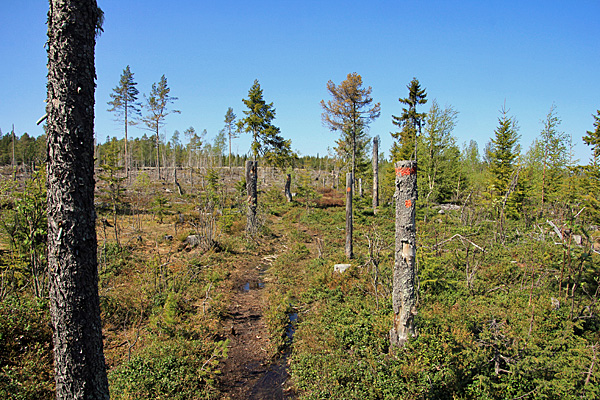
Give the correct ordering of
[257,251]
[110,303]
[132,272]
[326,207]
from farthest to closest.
→ [326,207] < [257,251] < [132,272] < [110,303]

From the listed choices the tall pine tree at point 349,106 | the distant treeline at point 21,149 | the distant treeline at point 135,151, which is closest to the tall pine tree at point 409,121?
the tall pine tree at point 349,106

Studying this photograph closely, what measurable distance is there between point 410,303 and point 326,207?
19795mm

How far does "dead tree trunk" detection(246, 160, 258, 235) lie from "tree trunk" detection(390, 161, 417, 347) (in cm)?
1072

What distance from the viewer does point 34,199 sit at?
6.25 m

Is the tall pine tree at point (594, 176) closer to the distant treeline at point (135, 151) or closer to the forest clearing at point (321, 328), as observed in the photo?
the forest clearing at point (321, 328)

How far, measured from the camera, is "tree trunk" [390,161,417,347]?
5.09 metres

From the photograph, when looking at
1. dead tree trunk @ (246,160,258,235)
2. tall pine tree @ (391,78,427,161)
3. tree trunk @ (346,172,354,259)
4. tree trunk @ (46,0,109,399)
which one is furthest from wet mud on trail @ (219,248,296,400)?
tall pine tree @ (391,78,427,161)

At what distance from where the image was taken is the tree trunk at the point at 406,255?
5.09 m

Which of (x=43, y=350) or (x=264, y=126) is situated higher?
(x=264, y=126)

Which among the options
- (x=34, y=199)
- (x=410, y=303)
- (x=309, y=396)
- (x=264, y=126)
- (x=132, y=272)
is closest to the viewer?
(x=309, y=396)

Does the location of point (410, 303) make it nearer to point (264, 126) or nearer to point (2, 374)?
point (2, 374)

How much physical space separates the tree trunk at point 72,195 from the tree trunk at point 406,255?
4414 millimetres

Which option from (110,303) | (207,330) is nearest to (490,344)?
(207,330)

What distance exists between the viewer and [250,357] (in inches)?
241
